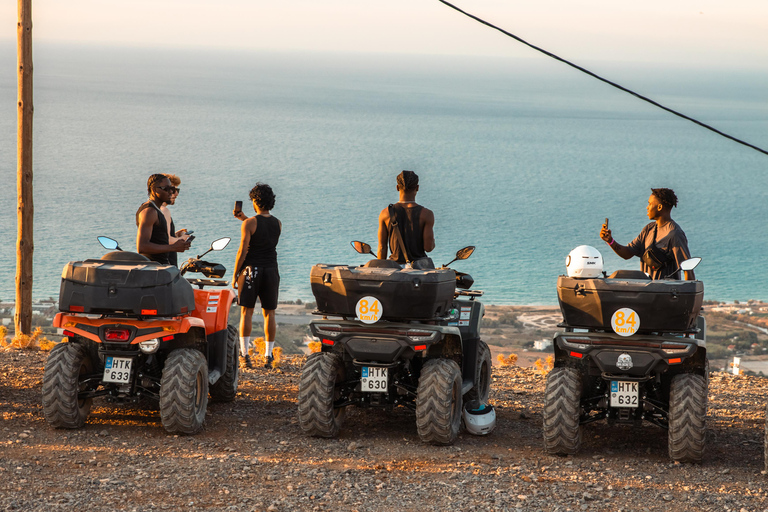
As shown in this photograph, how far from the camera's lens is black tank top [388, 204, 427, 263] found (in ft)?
26.2

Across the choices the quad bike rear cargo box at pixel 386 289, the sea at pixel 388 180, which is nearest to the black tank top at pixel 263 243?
the quad bike rear cargo box at pixel 386 289

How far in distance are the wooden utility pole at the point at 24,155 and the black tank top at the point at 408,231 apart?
5446 millimetres

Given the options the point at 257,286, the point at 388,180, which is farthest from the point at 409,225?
the point at 388,180

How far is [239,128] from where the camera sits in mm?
146750

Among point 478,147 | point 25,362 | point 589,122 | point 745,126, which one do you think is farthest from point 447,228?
point 589,122

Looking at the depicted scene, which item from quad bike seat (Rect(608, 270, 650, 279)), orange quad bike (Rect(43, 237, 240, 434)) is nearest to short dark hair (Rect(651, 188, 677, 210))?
quad bike seat (Rect(608, 270, 650, 279))

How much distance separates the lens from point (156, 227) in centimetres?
802

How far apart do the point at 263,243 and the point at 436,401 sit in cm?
314

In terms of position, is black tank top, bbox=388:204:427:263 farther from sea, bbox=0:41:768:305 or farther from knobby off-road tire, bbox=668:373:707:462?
sea, bbox=0:41:768:305

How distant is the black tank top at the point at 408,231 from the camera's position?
7.99 m

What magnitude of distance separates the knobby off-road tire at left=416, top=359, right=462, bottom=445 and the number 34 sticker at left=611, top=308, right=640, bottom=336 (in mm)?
1233

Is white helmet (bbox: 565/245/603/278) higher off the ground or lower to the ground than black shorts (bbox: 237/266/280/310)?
higher

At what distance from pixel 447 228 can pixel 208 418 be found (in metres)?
72.3

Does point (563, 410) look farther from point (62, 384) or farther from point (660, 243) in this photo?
point (62, 384)
